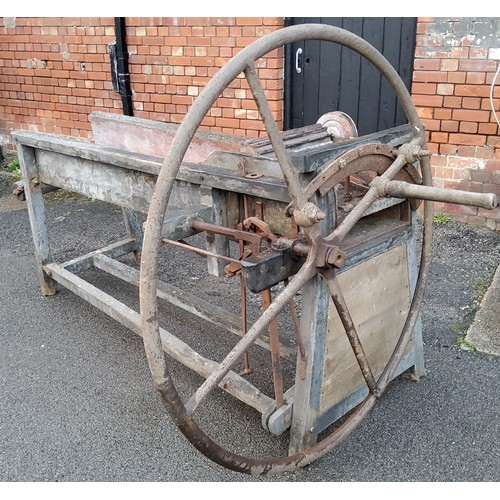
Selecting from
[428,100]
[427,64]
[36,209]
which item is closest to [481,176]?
[428,100]

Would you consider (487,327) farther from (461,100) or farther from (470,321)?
(461,100)

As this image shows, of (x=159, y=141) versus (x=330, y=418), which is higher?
(x=159, y=141)

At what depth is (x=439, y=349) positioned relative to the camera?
2828mm

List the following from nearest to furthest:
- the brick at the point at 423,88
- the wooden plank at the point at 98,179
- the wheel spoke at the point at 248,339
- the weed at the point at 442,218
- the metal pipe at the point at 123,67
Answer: the wheel spoke at the point at 248,339 → the wooden plank at the point at 98,179 → the brick at the point at 423,88 → the weed at the point at 442,218 → the metal pipe at the point at 123,67

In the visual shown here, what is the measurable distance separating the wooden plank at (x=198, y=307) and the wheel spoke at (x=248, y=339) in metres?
0.82

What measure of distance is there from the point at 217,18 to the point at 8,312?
285 cm

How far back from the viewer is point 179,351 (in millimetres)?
2424

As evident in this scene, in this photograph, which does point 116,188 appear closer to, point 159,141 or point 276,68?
point 159,141

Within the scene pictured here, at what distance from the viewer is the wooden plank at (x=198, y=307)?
104 inches

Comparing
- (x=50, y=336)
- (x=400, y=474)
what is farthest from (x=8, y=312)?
(x=400, y=474)

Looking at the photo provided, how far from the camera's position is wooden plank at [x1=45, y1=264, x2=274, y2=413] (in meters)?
2.17

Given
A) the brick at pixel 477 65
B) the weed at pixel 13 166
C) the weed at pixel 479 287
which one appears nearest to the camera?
the weed at pixel 479 287

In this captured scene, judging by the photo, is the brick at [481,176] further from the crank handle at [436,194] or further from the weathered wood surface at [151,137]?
the crank handle at [436,194]

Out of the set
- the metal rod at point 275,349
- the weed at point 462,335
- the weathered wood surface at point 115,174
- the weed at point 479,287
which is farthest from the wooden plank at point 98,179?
the weed at point 479,287
